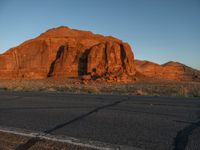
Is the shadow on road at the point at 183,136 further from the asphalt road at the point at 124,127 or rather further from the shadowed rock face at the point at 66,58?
the shadowed rock face at the point at 66,58

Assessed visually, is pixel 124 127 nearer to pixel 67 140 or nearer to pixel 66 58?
pixel 67 140

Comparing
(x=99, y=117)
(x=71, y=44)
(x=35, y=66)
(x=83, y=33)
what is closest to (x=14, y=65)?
(x=35, y=66)

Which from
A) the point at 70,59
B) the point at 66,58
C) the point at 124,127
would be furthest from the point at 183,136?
the point at 66,58

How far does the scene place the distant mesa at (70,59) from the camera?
67.8 m

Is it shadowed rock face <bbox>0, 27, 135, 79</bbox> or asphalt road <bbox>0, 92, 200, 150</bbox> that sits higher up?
shadowed rock face <bbox>0, 27, 135, 79</bbox>

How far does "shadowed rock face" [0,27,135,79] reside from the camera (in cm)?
6788

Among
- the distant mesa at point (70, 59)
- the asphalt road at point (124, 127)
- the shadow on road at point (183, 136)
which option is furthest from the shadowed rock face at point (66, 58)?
the shadow on road at point (183, 136)

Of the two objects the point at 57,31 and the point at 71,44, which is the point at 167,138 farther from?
the point at 57,31

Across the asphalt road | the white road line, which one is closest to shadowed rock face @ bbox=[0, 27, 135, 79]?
the asphalt road

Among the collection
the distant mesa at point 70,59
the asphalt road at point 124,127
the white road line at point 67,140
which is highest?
the distant mesa at point 70,59

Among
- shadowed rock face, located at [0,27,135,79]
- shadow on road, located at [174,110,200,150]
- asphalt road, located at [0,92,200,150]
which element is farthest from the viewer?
shadowed rock face, located at [0,27,135,79]

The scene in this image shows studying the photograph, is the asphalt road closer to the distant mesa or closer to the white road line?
the white road line

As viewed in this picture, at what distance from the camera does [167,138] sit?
4.40 metres

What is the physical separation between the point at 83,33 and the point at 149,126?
83573mm
